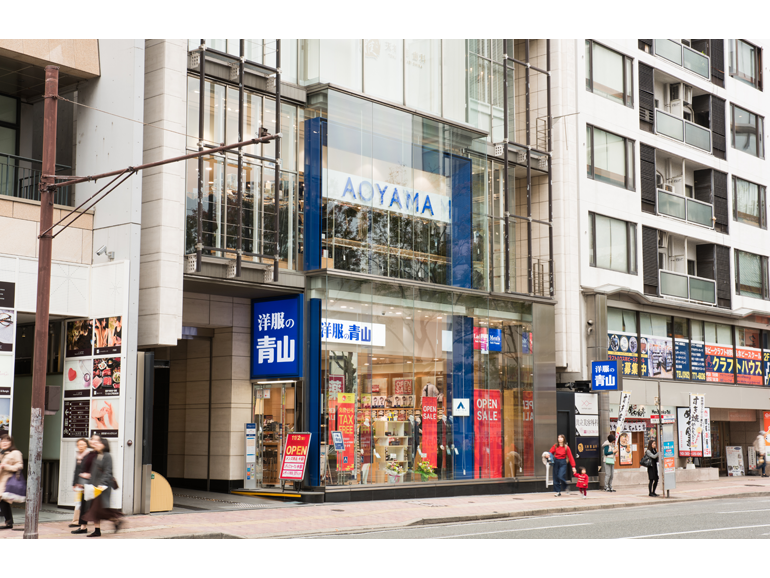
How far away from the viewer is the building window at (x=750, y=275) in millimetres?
39469

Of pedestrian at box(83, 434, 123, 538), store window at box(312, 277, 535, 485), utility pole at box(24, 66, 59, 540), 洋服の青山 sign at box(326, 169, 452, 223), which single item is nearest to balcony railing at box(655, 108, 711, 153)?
store window at box(312, 277, 535, 485)

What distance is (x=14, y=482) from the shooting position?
53.2 ft

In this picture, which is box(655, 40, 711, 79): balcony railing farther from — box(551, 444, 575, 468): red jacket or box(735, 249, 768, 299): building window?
box(551, 444, 575, 468): red jacket

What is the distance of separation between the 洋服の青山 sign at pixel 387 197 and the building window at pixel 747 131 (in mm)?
20544

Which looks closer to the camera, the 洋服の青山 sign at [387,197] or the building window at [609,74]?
the 洋服の青山 sign at [387,197]

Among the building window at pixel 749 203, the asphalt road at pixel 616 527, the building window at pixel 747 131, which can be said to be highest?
the building window at pixel 747 131

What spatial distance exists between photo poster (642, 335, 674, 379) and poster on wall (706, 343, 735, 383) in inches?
110

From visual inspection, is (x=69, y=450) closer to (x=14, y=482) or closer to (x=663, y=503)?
(x=14, y=482)

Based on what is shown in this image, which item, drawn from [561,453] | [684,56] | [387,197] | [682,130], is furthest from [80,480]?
[684,56]

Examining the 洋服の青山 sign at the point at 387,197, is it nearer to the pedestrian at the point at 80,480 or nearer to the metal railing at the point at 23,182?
the metal railing at the point at 23,182

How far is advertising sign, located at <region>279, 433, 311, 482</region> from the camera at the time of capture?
22.2 meters

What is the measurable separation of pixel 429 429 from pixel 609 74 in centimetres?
1695

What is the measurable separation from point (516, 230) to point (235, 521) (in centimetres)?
1593

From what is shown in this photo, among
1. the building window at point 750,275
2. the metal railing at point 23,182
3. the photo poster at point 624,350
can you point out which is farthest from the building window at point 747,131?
the metal railing at point 23,182
